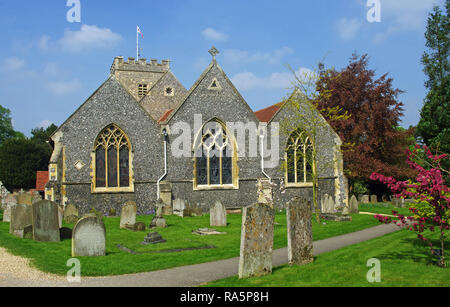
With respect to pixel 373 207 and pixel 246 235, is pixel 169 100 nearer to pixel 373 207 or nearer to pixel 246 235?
pixel 373 207

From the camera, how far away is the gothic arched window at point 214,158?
22000mm

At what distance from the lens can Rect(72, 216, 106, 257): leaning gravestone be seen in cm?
991

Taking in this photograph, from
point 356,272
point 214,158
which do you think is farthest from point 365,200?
point 356,272

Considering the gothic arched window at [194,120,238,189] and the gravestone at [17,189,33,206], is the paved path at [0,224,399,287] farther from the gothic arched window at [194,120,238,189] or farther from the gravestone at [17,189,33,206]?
the gravestone at [17,189,33,206]

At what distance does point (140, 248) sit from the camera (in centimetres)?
1096

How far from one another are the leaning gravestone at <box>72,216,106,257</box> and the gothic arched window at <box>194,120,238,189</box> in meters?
11.6

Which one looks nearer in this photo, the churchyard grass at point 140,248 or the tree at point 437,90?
the churchyard grass at point 140,248

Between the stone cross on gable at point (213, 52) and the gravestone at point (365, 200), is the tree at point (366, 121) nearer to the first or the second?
the gravestone at point (365, 200)

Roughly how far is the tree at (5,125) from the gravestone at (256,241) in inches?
2508

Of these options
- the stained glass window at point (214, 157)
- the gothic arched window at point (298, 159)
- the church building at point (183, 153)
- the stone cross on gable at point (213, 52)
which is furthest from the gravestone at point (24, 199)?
the gothic arched window at point (298, 159)

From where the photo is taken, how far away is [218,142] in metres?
22.6

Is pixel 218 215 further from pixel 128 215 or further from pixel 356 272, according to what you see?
pixel 356 272
